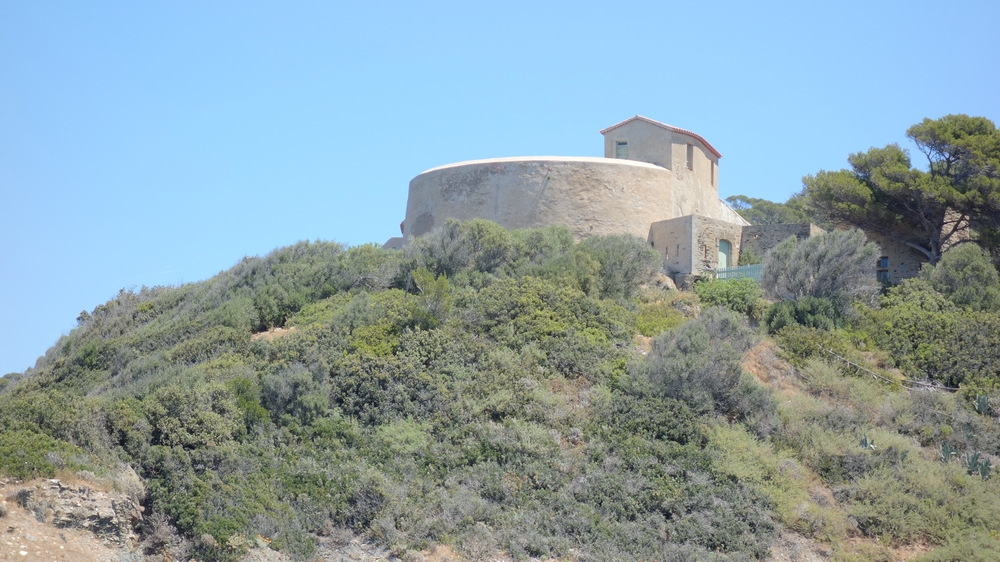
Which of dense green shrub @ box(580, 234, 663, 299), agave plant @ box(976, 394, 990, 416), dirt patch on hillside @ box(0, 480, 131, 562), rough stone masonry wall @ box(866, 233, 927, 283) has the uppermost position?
rough stone masonry wall @ box(866, 233, 927, 283)

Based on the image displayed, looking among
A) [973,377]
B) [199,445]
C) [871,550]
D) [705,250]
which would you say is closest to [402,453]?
[199,445]

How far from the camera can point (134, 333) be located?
23.7 metres

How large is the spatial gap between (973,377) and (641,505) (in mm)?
8241

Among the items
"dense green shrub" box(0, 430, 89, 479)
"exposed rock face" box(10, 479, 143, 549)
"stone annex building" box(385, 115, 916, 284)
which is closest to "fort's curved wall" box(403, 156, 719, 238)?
"stone annex building" box(385, 115, 916, 284)

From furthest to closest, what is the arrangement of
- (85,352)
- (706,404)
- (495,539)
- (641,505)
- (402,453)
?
(85,352) < (706,404) < (402,453) < (641,505) < (495,539)

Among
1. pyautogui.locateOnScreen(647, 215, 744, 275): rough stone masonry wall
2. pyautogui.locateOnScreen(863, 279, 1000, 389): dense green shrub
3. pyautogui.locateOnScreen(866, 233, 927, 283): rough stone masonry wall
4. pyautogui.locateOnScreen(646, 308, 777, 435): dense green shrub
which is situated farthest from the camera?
pyautogui.locateOnScreen(866, 233, 927, 283): rough stone masonry wall

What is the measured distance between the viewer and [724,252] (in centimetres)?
2669

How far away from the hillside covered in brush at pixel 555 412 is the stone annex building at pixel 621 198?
2834mm

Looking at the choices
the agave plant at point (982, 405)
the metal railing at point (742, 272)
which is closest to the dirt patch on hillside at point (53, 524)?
the agave plant at point (982, 405)

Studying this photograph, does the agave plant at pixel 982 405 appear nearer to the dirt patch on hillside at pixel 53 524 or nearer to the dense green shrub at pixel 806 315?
the dense green shrub at pixel 806 315

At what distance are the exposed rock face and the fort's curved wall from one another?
16.2m

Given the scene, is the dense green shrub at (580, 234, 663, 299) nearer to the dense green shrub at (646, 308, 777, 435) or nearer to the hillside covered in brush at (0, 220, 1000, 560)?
the hillside covered in brush at (0, 220, 1000, 560)

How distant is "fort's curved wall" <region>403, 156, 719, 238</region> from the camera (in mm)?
27094

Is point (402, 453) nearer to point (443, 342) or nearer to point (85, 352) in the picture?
point (443, 342)
